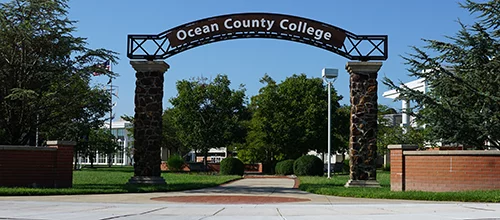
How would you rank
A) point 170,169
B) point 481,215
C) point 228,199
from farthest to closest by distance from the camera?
point 170,169 < point 228,199 < point 481,215

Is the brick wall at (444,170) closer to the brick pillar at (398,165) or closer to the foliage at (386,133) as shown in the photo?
the brick pillar at (398,165)

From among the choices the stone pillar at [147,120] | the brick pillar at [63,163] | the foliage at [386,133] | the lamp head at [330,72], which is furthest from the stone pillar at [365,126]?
the foliage at [386,133]

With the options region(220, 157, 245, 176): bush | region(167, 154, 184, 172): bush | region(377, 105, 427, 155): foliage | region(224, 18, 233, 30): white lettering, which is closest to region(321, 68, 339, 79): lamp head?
region(220, 157, 245, 176): bush

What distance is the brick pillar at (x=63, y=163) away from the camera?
20.1m

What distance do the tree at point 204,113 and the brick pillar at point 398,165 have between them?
30.6 meters

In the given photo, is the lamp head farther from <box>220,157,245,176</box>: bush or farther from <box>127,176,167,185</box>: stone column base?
<box>127,176,167,185</box>: stone column base

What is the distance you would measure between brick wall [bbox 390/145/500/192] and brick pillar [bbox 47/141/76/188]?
11.0 m

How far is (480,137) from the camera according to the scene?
22125 mm

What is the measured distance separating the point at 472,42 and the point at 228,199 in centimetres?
1189

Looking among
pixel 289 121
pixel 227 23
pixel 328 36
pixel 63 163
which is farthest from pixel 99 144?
pixel 328 36

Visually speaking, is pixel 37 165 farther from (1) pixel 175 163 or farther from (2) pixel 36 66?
(1) pixel 175 163

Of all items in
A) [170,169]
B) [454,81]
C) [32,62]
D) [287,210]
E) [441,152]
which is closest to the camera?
[287,210]

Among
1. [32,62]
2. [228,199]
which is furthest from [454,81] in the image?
[32,62]

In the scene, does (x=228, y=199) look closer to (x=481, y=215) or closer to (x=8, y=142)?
(x=481, y=215)
